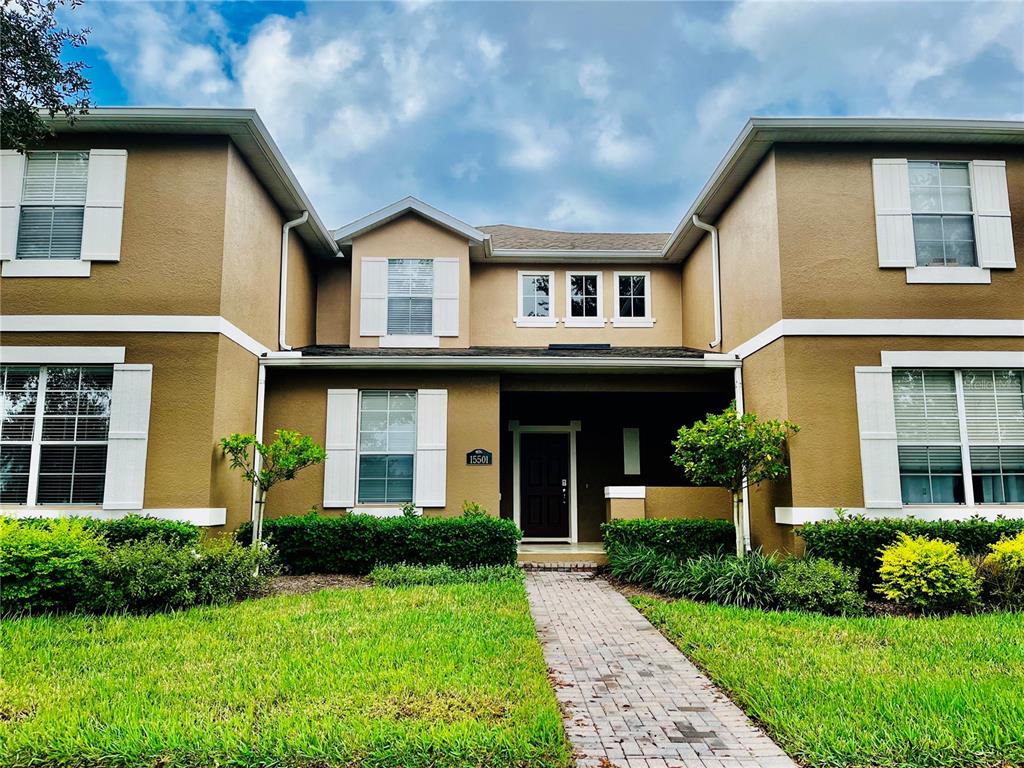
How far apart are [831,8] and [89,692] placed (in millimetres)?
12323

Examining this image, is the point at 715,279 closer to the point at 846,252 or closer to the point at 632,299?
the point at 632,299

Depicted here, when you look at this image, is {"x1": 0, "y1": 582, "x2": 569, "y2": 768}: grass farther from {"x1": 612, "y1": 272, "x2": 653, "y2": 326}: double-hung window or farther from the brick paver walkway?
{"x1": 612, "y1": 272, "x2": 653, "y2": 326}: double-hung window

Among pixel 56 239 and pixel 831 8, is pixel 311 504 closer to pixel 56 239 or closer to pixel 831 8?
pixel 56 239

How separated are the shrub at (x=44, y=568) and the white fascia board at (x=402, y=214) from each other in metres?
7.27

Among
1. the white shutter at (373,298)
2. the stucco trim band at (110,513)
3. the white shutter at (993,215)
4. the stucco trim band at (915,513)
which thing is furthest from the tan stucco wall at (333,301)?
the white shutter at (993,215)

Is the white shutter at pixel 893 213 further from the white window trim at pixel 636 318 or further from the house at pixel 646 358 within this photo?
the white window trim at pixel 636 318

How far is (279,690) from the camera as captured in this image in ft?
15.0

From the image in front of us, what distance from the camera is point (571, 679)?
5.21m

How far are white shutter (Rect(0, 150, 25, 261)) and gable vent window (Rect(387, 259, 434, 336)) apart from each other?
18.3 ft

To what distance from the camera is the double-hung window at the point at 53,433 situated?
879 cm

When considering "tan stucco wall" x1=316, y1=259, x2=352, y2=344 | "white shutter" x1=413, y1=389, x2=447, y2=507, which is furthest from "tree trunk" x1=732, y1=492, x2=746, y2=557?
"tan stucco wall" x1=316, y1=259, x2=352, y2=344

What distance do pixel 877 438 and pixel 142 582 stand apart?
8.78 m

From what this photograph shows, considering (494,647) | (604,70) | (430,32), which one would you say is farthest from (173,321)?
(604,70)

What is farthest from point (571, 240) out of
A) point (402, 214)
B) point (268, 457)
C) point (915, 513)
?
point (915, 513)
